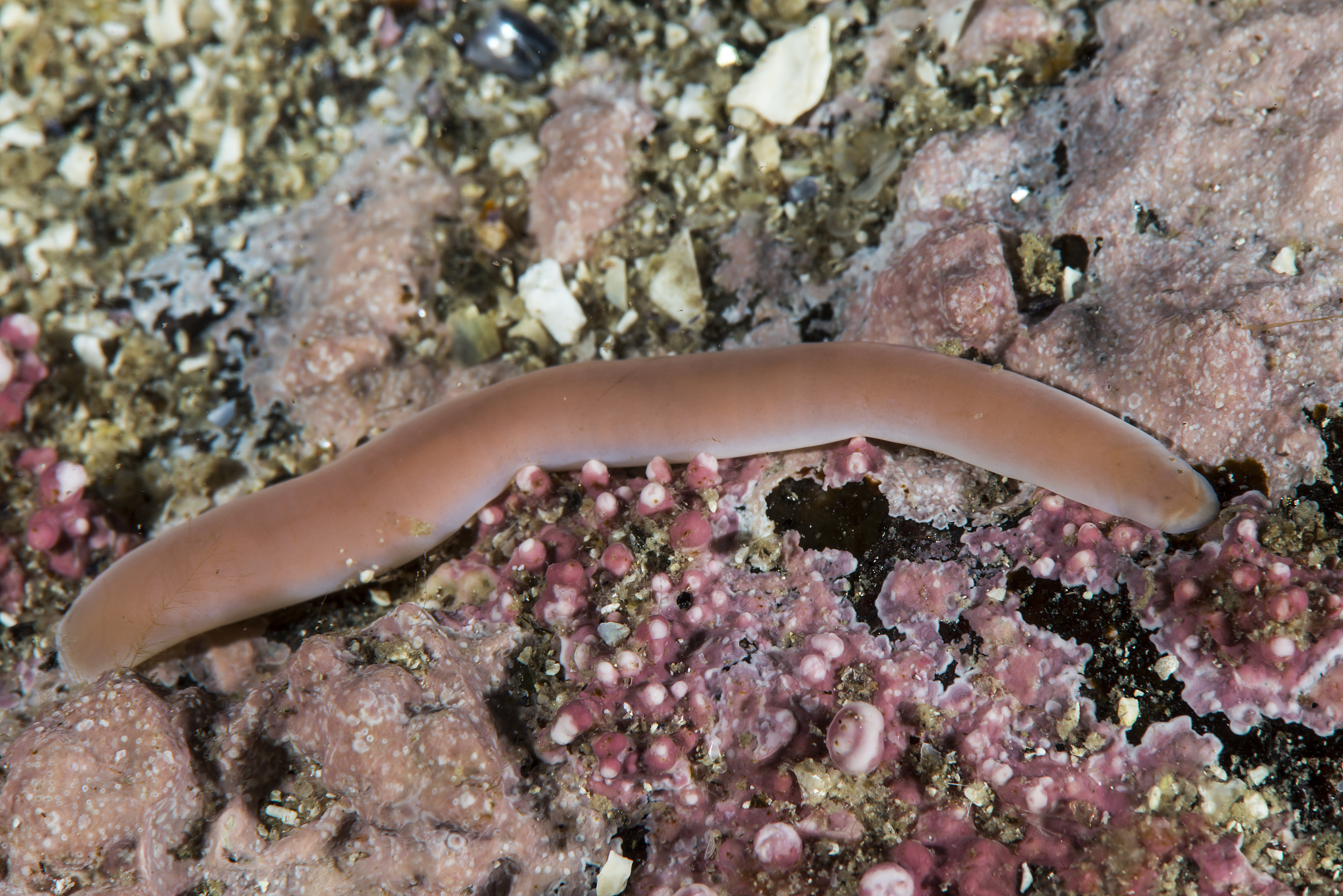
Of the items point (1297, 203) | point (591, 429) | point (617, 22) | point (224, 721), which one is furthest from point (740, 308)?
point (224, 721)

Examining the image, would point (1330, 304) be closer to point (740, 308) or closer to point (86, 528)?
point (740, 308)

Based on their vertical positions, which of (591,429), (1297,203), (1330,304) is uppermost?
(1297,203)

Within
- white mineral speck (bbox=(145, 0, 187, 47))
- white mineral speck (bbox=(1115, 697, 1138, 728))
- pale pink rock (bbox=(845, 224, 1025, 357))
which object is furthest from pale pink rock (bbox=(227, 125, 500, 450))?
white mineral speck (bbox=(1115, 697, 1138, 728))

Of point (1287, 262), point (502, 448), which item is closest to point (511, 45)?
point (502, 448)

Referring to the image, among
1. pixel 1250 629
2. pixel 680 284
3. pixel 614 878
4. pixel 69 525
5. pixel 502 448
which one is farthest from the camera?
pixel 680 284

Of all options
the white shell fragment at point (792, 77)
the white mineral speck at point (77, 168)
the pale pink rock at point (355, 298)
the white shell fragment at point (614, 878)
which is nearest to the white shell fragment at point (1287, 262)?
the white shell fragment at point (792, 77)

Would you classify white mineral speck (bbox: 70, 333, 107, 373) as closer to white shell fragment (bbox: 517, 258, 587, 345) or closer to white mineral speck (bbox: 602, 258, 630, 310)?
white shell fragment (bbox: 517, 258, 587, 345)

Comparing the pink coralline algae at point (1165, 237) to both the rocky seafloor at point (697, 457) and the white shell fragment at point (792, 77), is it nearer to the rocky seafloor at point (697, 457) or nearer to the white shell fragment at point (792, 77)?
the rocky seafloor at point (697, 457)

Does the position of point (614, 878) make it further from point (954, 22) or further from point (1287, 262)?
point (954, 22)
